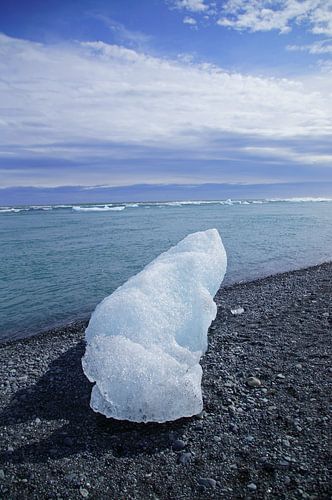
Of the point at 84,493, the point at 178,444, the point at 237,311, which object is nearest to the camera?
the point at 84,493

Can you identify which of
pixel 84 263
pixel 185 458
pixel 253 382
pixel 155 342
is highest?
pixel 155 342

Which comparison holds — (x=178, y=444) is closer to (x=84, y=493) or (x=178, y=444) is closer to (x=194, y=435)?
(x=194, y=435)

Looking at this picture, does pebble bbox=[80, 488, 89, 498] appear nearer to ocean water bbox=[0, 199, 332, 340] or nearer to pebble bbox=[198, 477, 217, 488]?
pebble bbox=[198, 477, 217, 488]

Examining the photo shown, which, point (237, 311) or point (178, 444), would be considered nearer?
point (178, 444)

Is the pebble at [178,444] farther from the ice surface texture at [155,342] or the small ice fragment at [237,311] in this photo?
the small ice fragment at [237,311]

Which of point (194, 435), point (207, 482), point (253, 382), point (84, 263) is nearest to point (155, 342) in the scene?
point (194, 435)

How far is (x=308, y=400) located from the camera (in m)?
5.47

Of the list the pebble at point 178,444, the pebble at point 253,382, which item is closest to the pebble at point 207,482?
the pebble at point 178,444

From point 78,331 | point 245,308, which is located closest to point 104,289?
point 78,331

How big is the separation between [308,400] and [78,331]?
6148mm

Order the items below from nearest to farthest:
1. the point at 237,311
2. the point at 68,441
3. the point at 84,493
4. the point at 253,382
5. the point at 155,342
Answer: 1. the point at 84,493
2. the point at 68,441
3. the point at 155,342
4. the point at 253,382
5. the point at 237,311

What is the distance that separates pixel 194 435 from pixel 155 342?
1531 millimetres

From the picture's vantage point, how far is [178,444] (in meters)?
4.66

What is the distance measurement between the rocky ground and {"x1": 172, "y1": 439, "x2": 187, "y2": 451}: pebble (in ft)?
0.04
